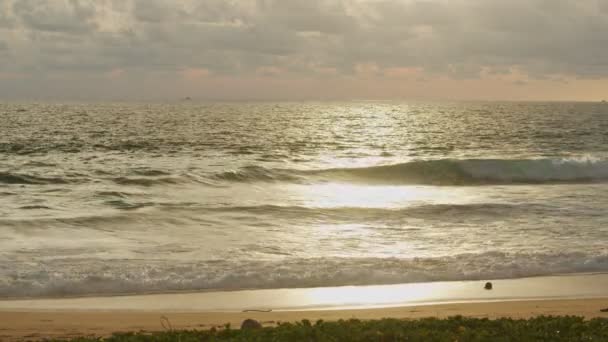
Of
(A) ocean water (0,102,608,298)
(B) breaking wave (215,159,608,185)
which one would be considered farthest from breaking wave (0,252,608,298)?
(B) breaking wave (215,159,608,185)

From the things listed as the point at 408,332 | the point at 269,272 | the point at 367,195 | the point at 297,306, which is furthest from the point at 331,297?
the point at 367,195

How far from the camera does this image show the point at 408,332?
26.6 feet

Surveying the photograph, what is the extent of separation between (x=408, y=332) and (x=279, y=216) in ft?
43.0

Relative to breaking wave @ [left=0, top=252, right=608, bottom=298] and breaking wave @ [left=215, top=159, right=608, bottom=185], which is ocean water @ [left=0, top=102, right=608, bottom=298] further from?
breaking wave @ [left=215, top=159, right=608, bottom=185]

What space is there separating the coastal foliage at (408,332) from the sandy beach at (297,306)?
3.73 ft

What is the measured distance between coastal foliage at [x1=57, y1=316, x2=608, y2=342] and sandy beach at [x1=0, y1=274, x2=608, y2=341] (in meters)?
1.14

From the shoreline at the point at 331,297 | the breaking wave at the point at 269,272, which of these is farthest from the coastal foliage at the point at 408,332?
the breaking wave at the point at 269,272

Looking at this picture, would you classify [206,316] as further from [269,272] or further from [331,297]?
[269,272]

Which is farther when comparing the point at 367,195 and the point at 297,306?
the point at 367,195

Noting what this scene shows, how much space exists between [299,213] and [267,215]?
1.02 m

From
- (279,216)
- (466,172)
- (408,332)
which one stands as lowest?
(408,332)

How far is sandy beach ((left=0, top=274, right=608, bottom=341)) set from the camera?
961 centimetres

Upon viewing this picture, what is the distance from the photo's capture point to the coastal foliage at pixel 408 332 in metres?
7.95

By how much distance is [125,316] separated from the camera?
10.2m
